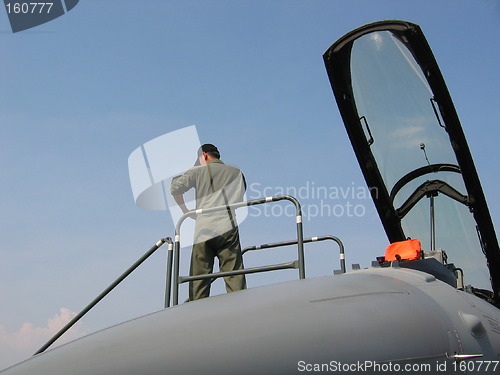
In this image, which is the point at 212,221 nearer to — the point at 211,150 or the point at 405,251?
the point at 211,150

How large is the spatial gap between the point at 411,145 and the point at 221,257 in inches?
111

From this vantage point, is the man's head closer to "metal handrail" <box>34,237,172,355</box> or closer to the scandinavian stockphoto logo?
the scandinavian stockphoto logo

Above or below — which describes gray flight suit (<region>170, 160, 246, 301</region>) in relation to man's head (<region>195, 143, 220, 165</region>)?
below

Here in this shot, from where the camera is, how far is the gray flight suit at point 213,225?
16.8ft

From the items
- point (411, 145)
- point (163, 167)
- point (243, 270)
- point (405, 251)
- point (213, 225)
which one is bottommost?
point (405, 251)

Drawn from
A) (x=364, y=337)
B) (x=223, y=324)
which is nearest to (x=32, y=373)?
(x=223, y=324)

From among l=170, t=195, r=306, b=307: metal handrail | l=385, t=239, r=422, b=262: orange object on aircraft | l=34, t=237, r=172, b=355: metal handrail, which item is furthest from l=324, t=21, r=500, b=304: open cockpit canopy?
l=34, t=237, r=172, b=355: metal handrail

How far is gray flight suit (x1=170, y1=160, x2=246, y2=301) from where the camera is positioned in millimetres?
5129

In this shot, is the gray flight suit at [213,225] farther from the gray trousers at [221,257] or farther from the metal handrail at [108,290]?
the metal handrail at [108,290]

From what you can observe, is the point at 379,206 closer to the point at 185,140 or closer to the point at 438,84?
the point at 438,84

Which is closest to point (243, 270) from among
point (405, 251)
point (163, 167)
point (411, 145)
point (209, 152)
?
point (163, 167)

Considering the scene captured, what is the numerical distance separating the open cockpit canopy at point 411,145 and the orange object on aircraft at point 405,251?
1583mm

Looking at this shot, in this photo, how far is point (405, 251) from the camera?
15.3 ft

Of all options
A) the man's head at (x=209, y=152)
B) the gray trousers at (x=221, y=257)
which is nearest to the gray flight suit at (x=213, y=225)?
the gray trousers at (x=221, y=257)
